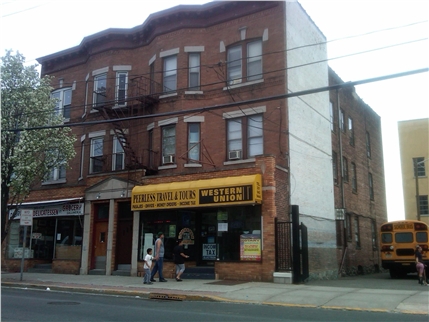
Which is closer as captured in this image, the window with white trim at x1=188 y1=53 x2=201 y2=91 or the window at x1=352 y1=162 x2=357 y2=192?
the window with white trim at x1=188 y1=53 x2=201 y2=91

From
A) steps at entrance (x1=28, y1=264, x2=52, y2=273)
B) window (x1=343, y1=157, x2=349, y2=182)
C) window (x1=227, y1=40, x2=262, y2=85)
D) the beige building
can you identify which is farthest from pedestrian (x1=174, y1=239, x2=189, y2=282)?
the beige building

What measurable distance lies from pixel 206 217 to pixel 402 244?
10.3 m

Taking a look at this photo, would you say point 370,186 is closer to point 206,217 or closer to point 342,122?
point 342,122

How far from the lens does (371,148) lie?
3247cm

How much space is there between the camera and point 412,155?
147 feet

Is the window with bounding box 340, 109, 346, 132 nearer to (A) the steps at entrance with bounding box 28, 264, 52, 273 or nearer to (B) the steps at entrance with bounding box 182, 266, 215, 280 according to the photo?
(B) the steps at entrance with bounding box 182, 266, 215, 280

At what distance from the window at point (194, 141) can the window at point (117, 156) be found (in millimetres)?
4101

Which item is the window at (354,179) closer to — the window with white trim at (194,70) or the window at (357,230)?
the window at (357,230)

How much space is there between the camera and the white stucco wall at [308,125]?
792 inches

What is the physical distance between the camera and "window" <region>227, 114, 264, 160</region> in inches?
785

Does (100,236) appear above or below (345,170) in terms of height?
below

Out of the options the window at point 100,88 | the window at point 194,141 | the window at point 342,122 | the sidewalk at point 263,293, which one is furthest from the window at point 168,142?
the window at point 342,122

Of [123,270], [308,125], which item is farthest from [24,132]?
[308,125]

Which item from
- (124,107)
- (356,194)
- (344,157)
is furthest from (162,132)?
A: (356,194)
